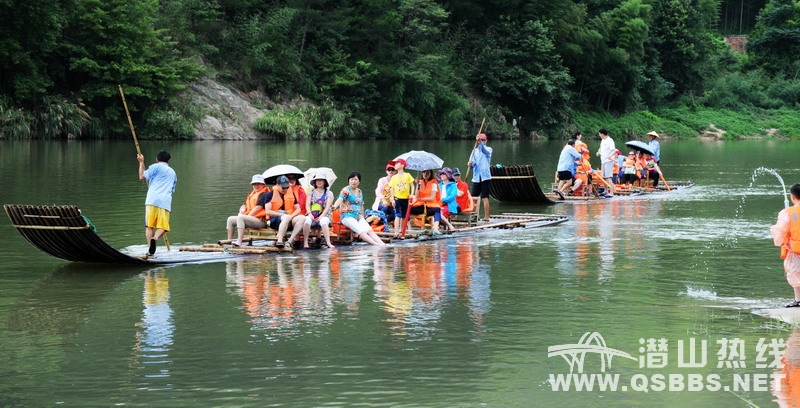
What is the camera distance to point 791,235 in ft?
43.5

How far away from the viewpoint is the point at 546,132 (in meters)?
83.8

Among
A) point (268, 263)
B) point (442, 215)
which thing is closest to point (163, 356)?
point (268, 263)

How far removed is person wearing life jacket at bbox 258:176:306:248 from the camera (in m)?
19.1

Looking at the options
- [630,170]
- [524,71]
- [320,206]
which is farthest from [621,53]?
[320,206]

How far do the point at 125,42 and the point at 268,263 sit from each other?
1746 inches

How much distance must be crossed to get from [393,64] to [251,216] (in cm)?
5641

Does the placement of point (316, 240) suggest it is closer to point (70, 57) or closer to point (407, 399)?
point (407, 399)

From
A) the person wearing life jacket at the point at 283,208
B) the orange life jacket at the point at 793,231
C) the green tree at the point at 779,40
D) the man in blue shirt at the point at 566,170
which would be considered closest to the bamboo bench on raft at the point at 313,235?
the person wearing life jacket at the point at 283,208

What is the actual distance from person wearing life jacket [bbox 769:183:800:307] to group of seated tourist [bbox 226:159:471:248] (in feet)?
26.9

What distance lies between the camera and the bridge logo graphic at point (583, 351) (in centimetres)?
1169

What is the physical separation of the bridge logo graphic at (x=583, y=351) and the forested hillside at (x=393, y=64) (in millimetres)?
47492

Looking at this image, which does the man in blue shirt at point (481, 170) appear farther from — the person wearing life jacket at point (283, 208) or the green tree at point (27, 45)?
the green tree at point (27, 45)

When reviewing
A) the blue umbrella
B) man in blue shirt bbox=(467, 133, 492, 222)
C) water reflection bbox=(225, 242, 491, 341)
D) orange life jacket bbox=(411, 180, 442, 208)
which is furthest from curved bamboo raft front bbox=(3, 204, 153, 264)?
the blue umbrella

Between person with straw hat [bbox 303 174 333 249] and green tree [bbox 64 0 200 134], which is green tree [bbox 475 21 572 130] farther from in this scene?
person with straw hat [bbox 303 174 333 249]
